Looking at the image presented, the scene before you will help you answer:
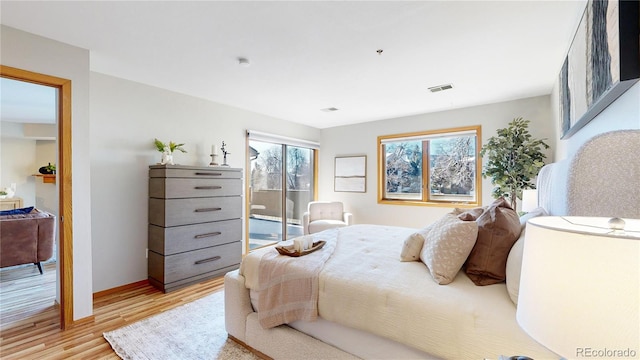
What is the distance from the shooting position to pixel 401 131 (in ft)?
15.4

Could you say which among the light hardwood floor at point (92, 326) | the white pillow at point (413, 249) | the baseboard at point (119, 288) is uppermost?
the white pillow at point (413, 249)

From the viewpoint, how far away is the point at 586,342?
0.48m

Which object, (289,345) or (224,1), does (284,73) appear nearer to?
(224,1)

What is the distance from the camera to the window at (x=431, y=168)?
13.7 ft

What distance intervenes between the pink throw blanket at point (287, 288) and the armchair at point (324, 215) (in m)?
2.82

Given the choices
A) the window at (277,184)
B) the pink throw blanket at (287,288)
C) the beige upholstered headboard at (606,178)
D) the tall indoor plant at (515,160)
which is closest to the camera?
the beige upholstered headboard at (606,178)

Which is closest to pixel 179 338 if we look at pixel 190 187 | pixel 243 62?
pixel 190 187

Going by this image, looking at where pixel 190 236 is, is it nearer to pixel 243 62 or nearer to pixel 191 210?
pixel 191 210

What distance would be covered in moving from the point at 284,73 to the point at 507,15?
75.7 inches

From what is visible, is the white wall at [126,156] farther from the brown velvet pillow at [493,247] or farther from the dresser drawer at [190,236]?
the brown velvet pillow at [493,247]

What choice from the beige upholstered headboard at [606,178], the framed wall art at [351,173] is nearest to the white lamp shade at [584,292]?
the beige upholstered headboard at [606,178]

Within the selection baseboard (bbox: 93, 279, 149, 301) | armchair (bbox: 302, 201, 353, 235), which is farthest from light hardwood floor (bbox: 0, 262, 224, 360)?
armchair (bbox: 302, 201, 353, 235)

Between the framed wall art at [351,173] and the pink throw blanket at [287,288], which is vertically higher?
the framed wall art at [351,173]

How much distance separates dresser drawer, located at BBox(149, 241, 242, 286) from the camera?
2998mm
